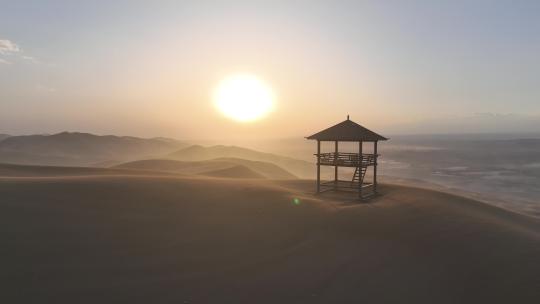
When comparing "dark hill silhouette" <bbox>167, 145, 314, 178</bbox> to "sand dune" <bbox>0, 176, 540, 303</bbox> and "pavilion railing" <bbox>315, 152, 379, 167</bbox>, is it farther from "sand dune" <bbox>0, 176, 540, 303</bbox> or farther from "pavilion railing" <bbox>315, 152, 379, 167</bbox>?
"sand dune" <bbox>0, 176, 540, 303</bbox>

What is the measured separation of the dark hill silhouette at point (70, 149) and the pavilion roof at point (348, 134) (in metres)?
94.0

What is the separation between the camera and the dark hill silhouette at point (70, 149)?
108 m

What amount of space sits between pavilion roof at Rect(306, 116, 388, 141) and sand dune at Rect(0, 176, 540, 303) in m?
4.04

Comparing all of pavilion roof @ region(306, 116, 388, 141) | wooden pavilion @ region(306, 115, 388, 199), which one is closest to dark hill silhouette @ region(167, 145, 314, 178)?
wooden pavilion @ region(306, 115, 388, 199)

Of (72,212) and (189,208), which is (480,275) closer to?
(189,208)

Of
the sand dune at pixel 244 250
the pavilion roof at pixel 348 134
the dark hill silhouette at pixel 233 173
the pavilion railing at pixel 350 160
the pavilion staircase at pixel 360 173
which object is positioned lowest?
the dark hill silhouette at pixel 233 173

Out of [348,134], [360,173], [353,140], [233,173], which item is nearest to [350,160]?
[360,173]

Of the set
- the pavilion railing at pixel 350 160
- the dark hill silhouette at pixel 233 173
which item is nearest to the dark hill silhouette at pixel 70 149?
the dark hill silhouette at pixel 233 173

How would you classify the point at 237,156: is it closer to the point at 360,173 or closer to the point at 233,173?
the point at 233,173

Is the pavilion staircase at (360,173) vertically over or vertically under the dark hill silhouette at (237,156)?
over

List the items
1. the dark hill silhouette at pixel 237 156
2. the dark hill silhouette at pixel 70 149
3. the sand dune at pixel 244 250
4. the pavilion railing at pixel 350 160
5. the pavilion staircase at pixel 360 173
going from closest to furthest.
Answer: the sand dune at pixel 244 250 → the pavilion staircase at pixel 360 173 → the pavilion railing at pixel 350 160 → the dark hill silhouette at pixel 237 156 → the dark hill silhouette at pixel 70 149

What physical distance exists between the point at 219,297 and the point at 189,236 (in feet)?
14.2

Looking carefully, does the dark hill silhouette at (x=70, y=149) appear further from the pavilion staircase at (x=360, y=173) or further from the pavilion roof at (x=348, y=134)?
the pavilion roof at (x=348, y=134)

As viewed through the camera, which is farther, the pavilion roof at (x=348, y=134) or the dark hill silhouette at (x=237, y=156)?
the dark hill silhouette at (x=237, y=156)
